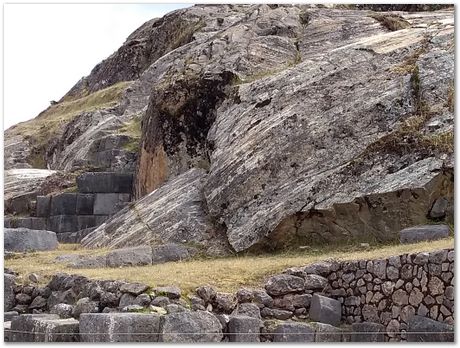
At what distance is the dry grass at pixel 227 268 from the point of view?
492 inches

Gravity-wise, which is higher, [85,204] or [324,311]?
[85,204]

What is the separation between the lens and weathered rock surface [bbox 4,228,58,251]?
1878cm

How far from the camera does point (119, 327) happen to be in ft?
34.3

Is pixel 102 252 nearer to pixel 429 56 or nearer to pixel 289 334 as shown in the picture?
pixel 289 334

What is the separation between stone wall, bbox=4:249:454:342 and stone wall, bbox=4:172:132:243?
1054 cm

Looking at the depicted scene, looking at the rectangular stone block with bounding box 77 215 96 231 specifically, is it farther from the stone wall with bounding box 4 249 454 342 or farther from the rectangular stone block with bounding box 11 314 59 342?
the rectangular stone block with bounding box 11 314 59 342

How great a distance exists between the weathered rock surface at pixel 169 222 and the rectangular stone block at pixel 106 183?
17.3 feet

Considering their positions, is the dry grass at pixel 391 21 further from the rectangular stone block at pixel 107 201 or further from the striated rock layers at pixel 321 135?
the rectangular stone block at pixel 107 201

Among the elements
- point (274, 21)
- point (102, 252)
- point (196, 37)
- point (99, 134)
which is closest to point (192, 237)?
point (102, 252)

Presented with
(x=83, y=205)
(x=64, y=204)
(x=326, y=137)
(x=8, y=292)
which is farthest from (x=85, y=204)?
(x=326, y=137)

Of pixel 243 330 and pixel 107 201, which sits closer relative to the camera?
pixel 243 330

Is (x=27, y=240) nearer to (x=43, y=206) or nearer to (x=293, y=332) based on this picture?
(x=43, y=206)

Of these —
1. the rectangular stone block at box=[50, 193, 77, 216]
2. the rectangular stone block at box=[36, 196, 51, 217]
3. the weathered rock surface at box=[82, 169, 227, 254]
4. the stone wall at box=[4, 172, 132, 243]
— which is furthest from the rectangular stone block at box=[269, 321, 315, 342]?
the rectangular stone block at box=[36, 196, 51, 217]

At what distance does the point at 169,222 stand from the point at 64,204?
8136 mm
